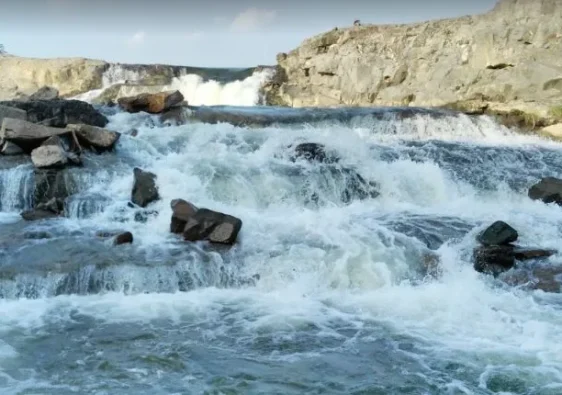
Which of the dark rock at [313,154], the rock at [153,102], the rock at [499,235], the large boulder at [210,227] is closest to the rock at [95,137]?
the rock at [153,102]

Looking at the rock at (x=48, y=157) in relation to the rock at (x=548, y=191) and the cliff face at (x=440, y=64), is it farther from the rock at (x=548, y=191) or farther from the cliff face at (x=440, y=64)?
the cliff face at (x=440, y=64)

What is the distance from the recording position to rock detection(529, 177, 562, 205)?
1230 centimetres

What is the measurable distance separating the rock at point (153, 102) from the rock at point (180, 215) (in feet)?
20.1

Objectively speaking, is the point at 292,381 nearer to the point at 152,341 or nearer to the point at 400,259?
the point at 152,341

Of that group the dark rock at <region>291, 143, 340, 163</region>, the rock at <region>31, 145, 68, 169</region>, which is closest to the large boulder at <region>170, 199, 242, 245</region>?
the rock at <region>31, 145, 68, 169</region>

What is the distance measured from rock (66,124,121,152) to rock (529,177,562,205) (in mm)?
8265

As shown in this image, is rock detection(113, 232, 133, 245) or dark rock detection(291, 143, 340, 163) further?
dark rock detection(291, 143, 340, 163)

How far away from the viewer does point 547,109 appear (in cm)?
1800

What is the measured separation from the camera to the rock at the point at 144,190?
35.4ft

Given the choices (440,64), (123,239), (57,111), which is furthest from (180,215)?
(440,64)

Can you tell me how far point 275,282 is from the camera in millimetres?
8281

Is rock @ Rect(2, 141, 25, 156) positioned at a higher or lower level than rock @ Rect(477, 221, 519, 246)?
higher

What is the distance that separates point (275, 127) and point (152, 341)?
9372 millimetres

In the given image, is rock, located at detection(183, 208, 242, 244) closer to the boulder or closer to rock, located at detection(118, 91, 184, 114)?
the boulder
